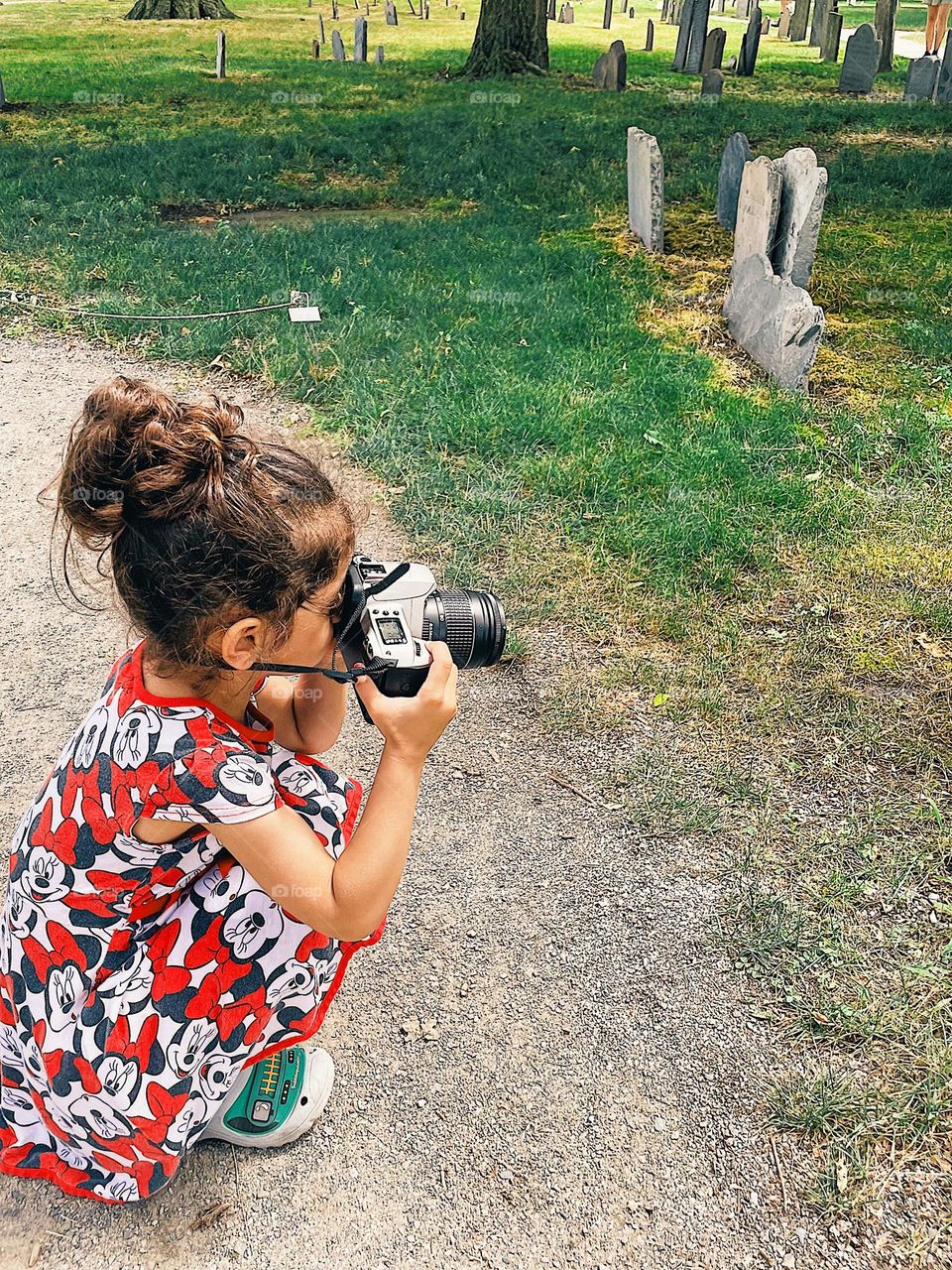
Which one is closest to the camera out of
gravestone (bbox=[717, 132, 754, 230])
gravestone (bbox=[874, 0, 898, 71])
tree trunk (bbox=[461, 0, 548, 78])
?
gravestone (bbox=[717, 132, 754, 230])

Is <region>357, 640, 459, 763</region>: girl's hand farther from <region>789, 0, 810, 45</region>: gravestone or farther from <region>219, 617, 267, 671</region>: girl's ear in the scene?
<region>789, 0, 810, 45</region>: gravestone

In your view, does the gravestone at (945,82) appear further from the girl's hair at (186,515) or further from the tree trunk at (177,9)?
the tree trunk at (177,9)

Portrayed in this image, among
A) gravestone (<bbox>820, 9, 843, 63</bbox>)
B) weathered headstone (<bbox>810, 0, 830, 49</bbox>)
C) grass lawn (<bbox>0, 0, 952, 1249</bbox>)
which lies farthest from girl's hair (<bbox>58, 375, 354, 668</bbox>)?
weathered headstone (<bbox>810, 0, 830, 49</bbox>)

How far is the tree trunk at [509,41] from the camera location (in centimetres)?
1351

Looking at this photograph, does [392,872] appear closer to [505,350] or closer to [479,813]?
[479,813]

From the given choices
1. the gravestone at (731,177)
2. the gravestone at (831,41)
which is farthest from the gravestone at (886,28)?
the gravestone at (731,177)

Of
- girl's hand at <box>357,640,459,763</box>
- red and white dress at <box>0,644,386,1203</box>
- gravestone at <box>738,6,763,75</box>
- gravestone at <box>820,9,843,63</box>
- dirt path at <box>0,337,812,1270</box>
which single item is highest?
gravestone at <box>820,9,843,63</box>

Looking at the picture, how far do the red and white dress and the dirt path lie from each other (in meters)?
0.24

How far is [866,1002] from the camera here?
225 cm

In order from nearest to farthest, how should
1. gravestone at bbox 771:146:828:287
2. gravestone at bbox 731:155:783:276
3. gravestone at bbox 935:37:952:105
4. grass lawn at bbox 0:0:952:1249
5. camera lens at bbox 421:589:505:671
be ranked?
1. camera lens at bbox 421:589:505:671
2. grass lawn at bbox 0:0:952:1249
3. gravestone at bbox 771:146:828:287
4. gravestone at bbox 731:155:783:276
5. gravestone at bbox 935:37:952:105

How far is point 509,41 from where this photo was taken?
537 inches

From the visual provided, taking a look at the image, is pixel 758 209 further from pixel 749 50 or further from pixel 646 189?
pixel 749 50

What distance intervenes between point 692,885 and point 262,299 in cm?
427

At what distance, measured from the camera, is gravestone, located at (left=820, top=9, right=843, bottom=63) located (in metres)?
15.4
